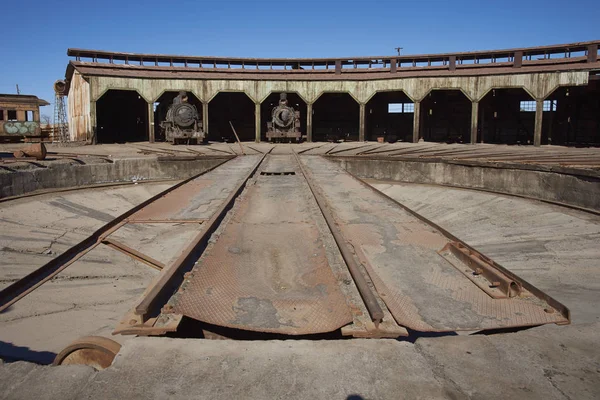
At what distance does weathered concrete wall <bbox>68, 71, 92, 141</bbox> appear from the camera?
2488cm

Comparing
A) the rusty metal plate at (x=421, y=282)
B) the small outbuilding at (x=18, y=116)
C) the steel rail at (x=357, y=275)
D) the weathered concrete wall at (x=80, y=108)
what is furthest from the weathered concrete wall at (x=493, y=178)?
the small outbuilding at (x=18, y=116)

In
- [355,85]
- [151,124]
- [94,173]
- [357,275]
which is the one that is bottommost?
[357,275]

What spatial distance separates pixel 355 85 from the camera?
26.6 metres

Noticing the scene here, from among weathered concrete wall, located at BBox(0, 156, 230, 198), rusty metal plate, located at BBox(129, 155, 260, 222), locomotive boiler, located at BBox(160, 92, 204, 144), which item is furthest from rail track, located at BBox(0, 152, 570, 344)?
locomotive boiler, located at BBox(160, 92, 204, 144)

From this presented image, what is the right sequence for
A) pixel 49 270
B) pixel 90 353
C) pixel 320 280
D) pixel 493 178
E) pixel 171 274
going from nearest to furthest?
pixel 90 353 → pixel 171 274 → pixel 320 280 → pixel 49 270 → pixel 493 178

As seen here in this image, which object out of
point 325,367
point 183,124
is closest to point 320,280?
point 325,367

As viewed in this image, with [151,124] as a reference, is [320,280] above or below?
below

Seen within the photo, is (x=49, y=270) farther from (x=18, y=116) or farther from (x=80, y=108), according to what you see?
(x=18, y=116)

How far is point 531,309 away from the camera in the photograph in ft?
11.8

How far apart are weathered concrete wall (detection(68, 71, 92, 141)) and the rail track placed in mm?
20268

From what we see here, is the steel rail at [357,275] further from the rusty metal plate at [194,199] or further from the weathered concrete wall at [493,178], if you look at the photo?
the weathered concrete wall at [493,178]

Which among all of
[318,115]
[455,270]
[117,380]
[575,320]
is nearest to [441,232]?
[455,270]

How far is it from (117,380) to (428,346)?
1893mm

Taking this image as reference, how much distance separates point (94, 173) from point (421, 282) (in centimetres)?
1366
